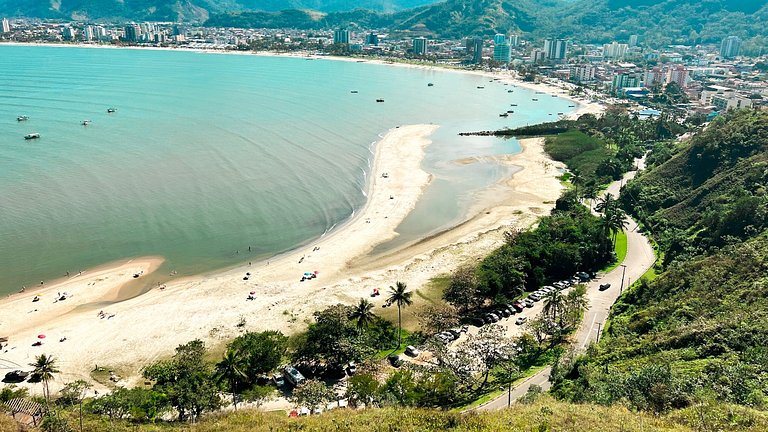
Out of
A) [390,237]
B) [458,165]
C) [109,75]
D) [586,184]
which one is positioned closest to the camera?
[390,237]

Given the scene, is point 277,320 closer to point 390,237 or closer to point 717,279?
point 390,237

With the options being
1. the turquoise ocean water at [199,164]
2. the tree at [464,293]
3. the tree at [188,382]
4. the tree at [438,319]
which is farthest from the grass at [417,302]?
the tree at [188,382]

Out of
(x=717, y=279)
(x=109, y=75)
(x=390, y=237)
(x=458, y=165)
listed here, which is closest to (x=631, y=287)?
(x=717, y=279)

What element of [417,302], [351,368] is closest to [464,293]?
[417,302]

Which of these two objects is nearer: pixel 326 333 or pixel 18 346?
pixel 326 333

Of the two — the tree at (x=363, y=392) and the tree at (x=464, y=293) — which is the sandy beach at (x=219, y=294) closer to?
the tree at (x=464, y=293)

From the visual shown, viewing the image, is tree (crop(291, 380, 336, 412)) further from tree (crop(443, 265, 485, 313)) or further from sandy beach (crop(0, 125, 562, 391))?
tree (crop(443, 265, 485, 313))

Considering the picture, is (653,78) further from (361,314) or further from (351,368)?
(351,368)
